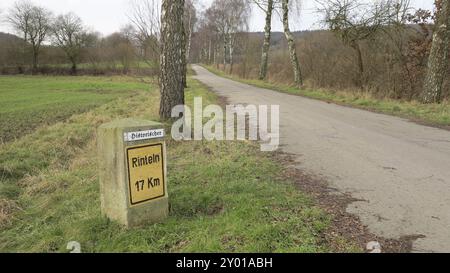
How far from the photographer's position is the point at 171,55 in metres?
9.08

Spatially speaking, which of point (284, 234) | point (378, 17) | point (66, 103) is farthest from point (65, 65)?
point (284, 234)

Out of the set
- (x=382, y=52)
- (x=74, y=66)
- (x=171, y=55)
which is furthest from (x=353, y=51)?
(x=74, y=66)

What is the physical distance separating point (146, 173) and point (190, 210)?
846 millimetres

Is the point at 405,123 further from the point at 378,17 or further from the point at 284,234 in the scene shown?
the point at 378,17

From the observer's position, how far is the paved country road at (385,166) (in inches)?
169

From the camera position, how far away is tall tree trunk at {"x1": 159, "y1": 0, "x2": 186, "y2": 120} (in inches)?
352

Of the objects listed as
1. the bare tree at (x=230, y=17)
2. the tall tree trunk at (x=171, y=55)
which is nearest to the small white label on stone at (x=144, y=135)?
the tall tree trunk at (x=171, y=55)

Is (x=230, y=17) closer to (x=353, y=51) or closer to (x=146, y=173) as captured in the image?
(x=353, y=51)

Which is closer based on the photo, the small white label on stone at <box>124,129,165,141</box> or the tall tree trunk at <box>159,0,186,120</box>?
the small white label on stone at <box>124,129,165,141</box>

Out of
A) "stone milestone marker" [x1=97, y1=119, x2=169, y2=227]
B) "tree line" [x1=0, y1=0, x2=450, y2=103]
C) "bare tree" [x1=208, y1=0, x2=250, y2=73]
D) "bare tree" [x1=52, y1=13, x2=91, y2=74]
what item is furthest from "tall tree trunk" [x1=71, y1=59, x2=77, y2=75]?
"stone milestone marker" [x1=97, y1=119, x2=169, y2=227]

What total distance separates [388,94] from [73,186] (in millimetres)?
15015

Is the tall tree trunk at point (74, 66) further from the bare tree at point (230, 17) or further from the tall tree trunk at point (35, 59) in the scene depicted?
the bare tree at point (230, 17)

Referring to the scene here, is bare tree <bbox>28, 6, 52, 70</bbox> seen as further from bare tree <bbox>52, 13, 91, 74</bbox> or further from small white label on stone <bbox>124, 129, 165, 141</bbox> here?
small white label on stone <bbox>124, 129, 165, 141</bbox>

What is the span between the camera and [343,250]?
3682 millimetres
